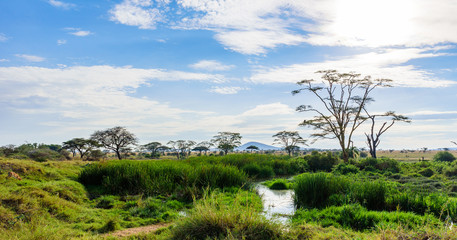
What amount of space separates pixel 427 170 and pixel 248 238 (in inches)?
674

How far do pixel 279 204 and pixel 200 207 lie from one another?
17.1 feet

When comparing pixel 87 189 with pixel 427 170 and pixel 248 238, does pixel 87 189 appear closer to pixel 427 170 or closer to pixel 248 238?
pixel 248 238

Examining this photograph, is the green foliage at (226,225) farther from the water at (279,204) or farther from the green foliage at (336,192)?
the green foliage at (336,192)

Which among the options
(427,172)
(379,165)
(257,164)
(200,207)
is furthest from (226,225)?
(379,165)

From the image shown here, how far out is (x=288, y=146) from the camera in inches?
2264

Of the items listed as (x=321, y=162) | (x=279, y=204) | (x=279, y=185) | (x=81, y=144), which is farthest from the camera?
(x=81, y=144)


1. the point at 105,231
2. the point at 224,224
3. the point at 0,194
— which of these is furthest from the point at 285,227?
the point at 0,194

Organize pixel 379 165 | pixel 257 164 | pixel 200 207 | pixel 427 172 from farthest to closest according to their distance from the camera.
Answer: pixel 379 165, pixel 257 164, pixel 427 172, pixel 200 207

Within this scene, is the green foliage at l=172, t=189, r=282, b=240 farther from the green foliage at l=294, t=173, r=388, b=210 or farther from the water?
the green foliage at l=294, t=173, r=388, b=210

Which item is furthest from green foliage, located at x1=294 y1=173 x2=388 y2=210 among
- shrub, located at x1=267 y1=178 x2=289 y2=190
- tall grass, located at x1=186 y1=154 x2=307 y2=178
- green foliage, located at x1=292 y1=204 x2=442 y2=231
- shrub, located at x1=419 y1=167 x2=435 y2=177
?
shrub, located at x1=419 y1=167 x2=435 y2=177

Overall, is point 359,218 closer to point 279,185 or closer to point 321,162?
point 279,185

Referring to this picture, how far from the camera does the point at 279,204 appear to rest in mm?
10094

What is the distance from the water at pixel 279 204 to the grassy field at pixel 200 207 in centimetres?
37

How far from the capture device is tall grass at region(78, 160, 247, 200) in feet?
37.6
